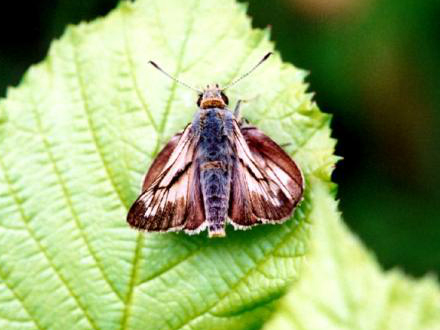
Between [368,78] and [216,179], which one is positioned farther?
[368,78]

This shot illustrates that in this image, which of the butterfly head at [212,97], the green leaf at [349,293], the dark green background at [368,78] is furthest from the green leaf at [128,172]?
the dark green background at [368,78]

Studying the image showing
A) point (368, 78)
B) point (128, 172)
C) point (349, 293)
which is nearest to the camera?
point (349, 293)

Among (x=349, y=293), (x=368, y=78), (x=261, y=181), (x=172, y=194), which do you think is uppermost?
(x=368, y=78)

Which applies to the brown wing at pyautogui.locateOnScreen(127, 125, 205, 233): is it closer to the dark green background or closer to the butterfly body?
the butterfly body

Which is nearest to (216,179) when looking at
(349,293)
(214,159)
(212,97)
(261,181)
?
(214,159)

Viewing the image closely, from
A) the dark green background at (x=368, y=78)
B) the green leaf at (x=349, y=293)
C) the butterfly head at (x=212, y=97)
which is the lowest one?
the green leaf at (x=349, y=293)

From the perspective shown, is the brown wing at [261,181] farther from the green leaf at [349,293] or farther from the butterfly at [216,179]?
the green leaf at [349,293]

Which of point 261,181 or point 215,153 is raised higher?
point 215,153

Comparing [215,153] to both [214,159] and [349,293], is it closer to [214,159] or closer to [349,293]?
[214,159]

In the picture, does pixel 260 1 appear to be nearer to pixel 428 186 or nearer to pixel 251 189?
pixel 428 186
